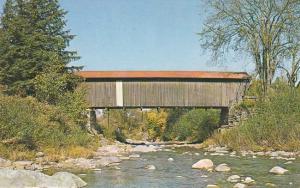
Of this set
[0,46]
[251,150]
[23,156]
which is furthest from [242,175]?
[0,46]

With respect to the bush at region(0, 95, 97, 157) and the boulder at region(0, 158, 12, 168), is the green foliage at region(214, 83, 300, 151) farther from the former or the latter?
the boulder at region(0, 158, 12, 168)

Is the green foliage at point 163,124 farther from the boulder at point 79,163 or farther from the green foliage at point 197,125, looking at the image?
the boulder at point 79,163

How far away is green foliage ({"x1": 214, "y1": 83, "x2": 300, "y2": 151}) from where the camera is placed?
1057 inches

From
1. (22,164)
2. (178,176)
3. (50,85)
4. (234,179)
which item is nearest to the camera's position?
(234,179)

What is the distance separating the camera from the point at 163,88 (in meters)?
38.8

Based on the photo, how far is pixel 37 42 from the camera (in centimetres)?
3189

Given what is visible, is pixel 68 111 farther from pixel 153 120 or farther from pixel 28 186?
pixel 153 120

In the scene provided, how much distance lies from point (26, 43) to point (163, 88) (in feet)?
38.2

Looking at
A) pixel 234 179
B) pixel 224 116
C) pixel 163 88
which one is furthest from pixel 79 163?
pixel 224 116

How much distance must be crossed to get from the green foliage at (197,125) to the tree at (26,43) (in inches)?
613

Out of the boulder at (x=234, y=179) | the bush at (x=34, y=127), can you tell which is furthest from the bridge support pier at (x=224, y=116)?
the boulder at (x=234, y=179)

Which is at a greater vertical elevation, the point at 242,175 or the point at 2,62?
the point at 2,62

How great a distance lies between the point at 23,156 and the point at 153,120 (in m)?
44.4

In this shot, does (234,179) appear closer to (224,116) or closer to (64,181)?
(64,181)
